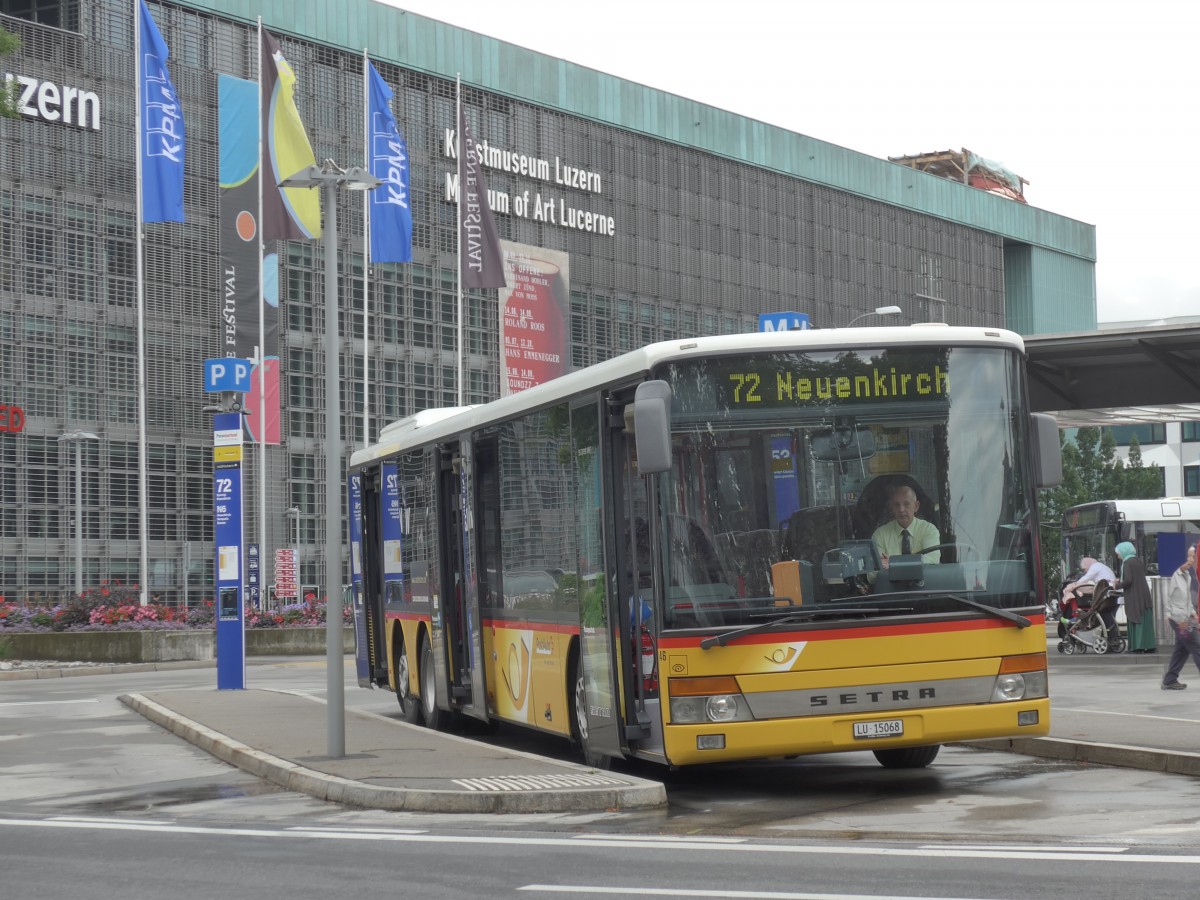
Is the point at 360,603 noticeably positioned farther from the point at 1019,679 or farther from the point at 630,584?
the point at 1019,679

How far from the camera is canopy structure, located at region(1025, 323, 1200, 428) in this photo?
25.2 metres

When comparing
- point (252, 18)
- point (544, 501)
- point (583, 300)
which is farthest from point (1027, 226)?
point (544, 501)

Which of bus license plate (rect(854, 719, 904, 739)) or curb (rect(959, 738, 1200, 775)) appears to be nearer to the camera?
bus license plate (rect(854, 719, 904, 739))

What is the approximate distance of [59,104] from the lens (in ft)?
A: 195

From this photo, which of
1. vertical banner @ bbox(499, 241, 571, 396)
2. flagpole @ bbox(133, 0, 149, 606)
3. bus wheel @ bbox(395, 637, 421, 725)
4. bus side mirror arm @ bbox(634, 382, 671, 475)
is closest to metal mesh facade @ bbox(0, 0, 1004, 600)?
flagpole @ bbox(133, 0, 149, 606)

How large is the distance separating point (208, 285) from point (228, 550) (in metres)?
39.4

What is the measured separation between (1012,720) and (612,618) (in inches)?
107

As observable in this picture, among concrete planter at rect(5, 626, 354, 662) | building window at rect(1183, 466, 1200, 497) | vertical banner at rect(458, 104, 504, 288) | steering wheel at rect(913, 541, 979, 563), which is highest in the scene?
vertical banner at rect(458, 104, 504, 288)

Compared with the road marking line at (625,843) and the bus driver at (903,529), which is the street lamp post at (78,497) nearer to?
the road marking line at (625,843)

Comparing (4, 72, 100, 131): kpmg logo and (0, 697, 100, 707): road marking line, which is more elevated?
(4, 72, 100, 131): kpmg logo

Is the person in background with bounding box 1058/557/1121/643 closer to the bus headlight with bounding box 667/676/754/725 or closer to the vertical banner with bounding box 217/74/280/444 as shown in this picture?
the bus headlight with bounding box 667/676/754/725

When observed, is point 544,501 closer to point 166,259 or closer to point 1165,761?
point 1165,761

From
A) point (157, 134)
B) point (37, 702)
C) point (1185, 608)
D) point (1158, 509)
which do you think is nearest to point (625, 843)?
point (1185, 608)

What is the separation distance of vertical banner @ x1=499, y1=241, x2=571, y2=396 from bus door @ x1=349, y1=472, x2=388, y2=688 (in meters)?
45.1
